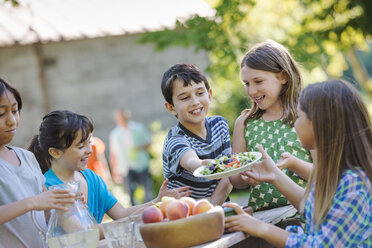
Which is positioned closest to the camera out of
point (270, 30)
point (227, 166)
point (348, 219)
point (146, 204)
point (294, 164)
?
point (348, 219)

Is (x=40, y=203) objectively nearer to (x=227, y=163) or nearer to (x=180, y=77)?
(x=227, y=163)

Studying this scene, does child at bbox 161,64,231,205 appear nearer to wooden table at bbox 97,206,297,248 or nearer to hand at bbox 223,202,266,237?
wooden table at bbox 97,206,297,248

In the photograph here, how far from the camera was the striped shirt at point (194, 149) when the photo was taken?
2918 millimetres

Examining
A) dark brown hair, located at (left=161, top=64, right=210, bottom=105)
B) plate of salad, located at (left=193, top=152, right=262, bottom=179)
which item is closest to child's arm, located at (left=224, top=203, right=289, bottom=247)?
plate of salad, located at (left=193, top=152, right=262, bottom=179)

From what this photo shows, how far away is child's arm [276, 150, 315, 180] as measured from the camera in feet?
8.16

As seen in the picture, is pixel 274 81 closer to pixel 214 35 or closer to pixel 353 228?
pixel 353 228

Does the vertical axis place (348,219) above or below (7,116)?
below

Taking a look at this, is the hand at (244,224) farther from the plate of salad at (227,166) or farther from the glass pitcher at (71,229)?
the glass pitcher at (71,229)

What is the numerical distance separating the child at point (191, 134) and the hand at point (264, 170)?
1.59ft

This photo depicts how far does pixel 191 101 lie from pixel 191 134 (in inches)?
8.0

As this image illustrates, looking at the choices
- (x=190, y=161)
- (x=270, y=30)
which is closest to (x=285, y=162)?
(x=190, y=161)

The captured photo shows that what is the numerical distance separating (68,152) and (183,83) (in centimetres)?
77

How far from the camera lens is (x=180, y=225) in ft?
6.53

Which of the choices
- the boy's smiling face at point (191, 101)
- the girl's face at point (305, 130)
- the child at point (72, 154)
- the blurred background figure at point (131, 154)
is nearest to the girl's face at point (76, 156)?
the child at point (72, 154)
